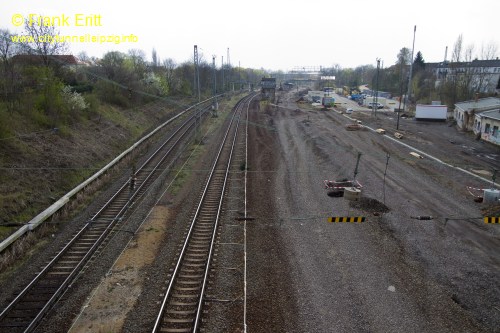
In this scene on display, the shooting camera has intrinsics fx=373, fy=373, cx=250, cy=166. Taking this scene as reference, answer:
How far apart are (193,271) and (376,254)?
6592mm

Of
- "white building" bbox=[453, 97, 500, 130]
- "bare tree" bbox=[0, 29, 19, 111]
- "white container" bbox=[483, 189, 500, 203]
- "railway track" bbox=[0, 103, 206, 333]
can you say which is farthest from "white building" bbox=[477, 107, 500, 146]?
"bare tree" bbox=[0, 29, 19, 111]

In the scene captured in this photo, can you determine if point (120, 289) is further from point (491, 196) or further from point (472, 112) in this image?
point (472, 112)

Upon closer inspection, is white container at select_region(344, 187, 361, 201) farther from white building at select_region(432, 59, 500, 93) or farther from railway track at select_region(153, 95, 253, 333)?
white building at select_region(432, 59, 500, 93)

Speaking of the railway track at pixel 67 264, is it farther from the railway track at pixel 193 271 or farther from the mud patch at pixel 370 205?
the mud patch at pixel 370 205

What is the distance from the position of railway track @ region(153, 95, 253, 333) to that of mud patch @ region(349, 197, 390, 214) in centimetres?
666

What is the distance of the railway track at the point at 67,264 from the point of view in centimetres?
1003

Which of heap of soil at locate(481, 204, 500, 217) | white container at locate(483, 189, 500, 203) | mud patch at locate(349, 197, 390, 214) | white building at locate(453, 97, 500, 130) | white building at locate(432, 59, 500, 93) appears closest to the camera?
heap of soil at locate(481, 204, 500, 217)

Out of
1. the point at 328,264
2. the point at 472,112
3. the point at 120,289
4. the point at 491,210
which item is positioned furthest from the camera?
the point at 472,112

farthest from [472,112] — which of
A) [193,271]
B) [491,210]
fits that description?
[193,271]

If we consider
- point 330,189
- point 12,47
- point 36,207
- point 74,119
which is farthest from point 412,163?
point 12,47

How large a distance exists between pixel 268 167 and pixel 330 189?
19.6ft

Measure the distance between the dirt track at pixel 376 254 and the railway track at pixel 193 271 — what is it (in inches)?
65.5

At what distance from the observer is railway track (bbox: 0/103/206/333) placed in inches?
395

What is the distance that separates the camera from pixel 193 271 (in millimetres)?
12211
